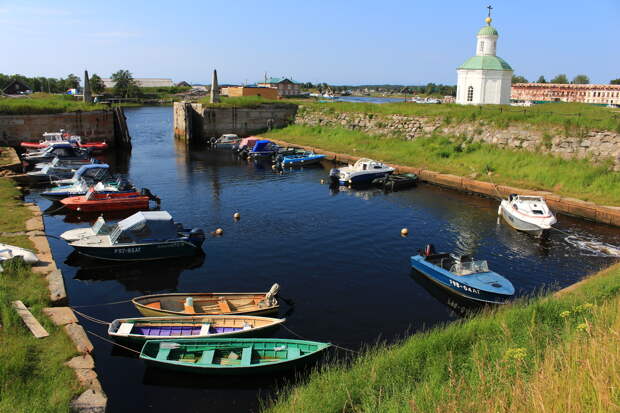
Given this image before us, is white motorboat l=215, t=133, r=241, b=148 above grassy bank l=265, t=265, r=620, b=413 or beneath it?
above

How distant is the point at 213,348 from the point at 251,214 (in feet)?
49.7

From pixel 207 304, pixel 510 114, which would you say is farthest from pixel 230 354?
pixel 510 114

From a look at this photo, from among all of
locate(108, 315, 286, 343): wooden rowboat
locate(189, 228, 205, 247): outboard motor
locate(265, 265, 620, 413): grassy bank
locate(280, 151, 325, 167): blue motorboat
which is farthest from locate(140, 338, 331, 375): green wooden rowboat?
locate(280, 151, 325, 167): blue motorboat

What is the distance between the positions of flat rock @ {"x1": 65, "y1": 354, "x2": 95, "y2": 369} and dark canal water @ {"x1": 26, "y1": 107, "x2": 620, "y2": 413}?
1154mm

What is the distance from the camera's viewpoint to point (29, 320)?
40.4 ft

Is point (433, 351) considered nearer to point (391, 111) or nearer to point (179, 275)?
point (179, 275)

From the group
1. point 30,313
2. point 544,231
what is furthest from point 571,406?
point 544,231

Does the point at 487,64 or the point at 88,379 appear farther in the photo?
the point at 487,64

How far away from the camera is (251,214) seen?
2734 centimetres

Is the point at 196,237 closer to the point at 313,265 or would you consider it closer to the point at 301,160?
the point at 313,265

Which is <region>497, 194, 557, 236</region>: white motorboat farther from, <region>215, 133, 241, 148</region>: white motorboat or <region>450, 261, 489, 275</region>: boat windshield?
<region>215, 133, 241, 148</region>: white motorboat

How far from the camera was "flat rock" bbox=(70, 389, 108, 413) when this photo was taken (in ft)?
30.9

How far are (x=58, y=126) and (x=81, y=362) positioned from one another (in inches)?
1860

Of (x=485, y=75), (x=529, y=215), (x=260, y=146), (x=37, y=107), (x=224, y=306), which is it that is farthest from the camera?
(x=485, y=75)
